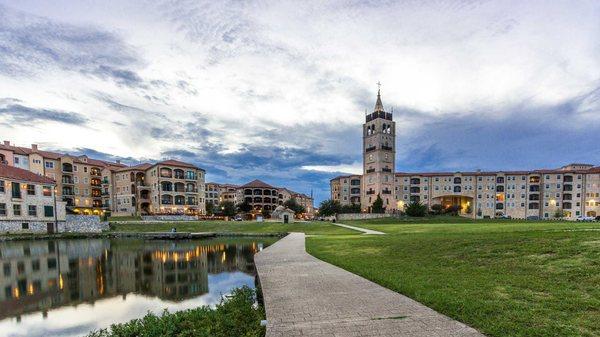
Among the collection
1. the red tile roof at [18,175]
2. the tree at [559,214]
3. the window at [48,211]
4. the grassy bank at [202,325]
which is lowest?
the tree at [559,214]

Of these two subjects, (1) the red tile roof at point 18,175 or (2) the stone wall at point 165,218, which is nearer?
(1) the red tile roof at point 18,175

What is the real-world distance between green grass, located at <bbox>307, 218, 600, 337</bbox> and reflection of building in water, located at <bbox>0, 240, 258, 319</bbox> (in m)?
9.27

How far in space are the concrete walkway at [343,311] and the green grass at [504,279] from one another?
0.60 metres

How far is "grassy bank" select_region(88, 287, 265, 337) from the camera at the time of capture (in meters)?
8.29

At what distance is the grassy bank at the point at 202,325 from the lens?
829cm

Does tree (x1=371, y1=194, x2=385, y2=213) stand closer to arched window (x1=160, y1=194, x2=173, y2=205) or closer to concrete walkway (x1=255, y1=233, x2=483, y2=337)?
arched window (x1=160, y1=194, x2=173, y2=205)

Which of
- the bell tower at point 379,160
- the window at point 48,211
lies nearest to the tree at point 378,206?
the bell tower at point 379,160

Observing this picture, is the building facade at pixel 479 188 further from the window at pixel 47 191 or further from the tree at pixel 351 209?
the window at pixel 47 191

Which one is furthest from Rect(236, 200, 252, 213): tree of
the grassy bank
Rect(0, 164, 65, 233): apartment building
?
the grassy bank

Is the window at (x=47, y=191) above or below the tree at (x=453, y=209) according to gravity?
above

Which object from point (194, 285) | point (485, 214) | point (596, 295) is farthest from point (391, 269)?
point (485, 214)

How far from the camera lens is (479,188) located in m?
83.4

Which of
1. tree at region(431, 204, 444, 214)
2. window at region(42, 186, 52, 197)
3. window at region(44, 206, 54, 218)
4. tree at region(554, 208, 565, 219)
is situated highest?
window at region(42, 186, 52, 197)

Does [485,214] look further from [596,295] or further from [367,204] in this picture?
[596,295]
